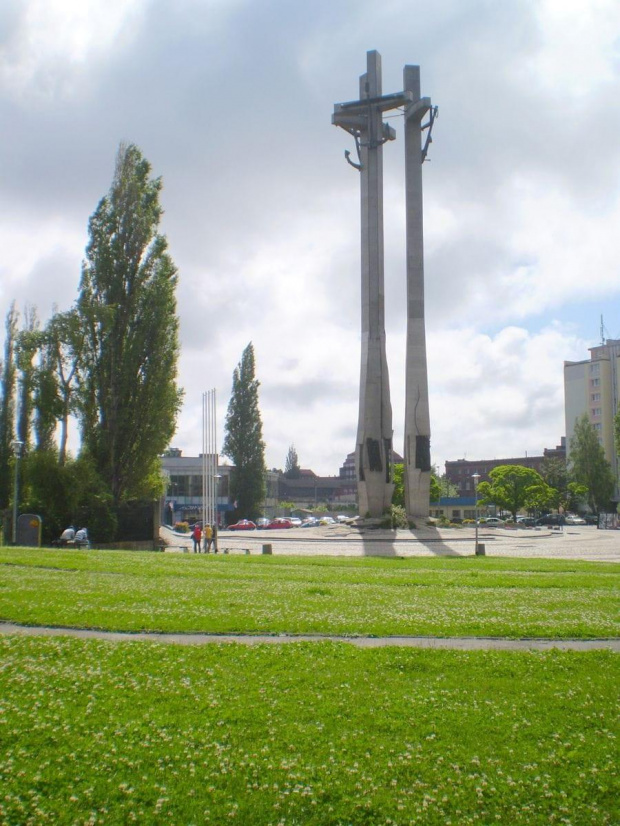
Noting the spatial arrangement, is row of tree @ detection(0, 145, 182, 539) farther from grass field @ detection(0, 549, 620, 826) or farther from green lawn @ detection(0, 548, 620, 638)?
grass field @ detection(0, 549, 620, 826)

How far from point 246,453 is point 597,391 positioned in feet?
218

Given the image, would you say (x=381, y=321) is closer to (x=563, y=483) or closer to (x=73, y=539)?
(x=73, y=539)

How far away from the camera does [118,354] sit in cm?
4069

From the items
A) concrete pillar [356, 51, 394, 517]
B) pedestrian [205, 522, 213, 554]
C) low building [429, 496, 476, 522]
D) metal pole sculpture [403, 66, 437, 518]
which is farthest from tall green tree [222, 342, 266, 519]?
pedestrian [205, 522, 213, 554]

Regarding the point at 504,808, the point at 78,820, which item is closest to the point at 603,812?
the point at 504,808

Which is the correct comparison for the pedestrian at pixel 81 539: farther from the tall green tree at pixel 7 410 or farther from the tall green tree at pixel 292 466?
the tall green tree at pixel 292 466

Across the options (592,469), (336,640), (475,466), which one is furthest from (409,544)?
(475,466)

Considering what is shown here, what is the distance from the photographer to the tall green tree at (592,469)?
3942 inches

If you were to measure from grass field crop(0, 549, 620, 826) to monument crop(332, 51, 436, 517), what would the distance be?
149ft

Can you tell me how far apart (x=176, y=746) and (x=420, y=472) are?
171 feet

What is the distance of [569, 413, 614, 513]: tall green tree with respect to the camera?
100125 mm

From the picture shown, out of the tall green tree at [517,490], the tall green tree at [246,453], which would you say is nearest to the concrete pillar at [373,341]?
the tall green tree at [246,453]

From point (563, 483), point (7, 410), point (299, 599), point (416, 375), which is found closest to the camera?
point (299, 599)

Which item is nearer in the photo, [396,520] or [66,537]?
[66,537]
